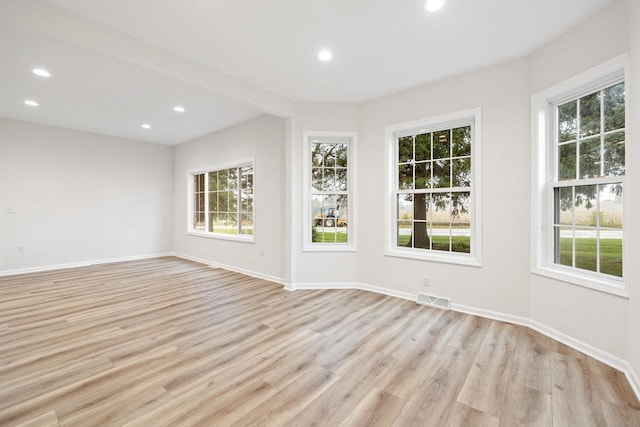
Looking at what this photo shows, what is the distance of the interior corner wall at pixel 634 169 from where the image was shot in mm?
1910

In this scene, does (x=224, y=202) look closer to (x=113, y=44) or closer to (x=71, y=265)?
(x=71, y=265)

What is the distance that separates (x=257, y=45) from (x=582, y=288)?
3.71 m

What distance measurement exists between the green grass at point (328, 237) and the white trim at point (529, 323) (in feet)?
2.12

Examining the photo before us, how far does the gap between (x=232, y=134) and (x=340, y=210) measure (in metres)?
2.84

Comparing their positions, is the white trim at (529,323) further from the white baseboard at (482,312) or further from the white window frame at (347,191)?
the white window frame at (347,191)

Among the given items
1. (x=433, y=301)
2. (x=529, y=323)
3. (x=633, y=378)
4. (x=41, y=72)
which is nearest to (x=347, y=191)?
(x=433, y=301)

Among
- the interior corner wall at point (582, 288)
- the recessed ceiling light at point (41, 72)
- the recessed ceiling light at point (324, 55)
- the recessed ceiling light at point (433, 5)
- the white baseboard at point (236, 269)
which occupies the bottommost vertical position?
the white baseboard at point (236, 269)

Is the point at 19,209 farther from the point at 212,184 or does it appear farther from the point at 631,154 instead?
the point at 631,154

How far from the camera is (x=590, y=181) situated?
245cm

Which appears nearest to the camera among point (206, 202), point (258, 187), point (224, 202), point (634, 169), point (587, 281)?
point (634, 169)

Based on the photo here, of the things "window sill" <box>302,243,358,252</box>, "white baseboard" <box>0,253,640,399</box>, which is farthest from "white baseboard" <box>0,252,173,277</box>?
"window sill" <box>302,243,358,252</box>

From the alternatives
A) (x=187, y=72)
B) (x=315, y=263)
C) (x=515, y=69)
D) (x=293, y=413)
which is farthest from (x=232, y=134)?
(x=293, y=413)

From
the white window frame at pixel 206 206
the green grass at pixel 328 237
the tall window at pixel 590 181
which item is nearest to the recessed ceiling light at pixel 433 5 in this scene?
the tall window at pixel 590 181

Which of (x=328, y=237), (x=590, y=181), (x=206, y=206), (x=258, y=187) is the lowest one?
(x=328, y=237)
